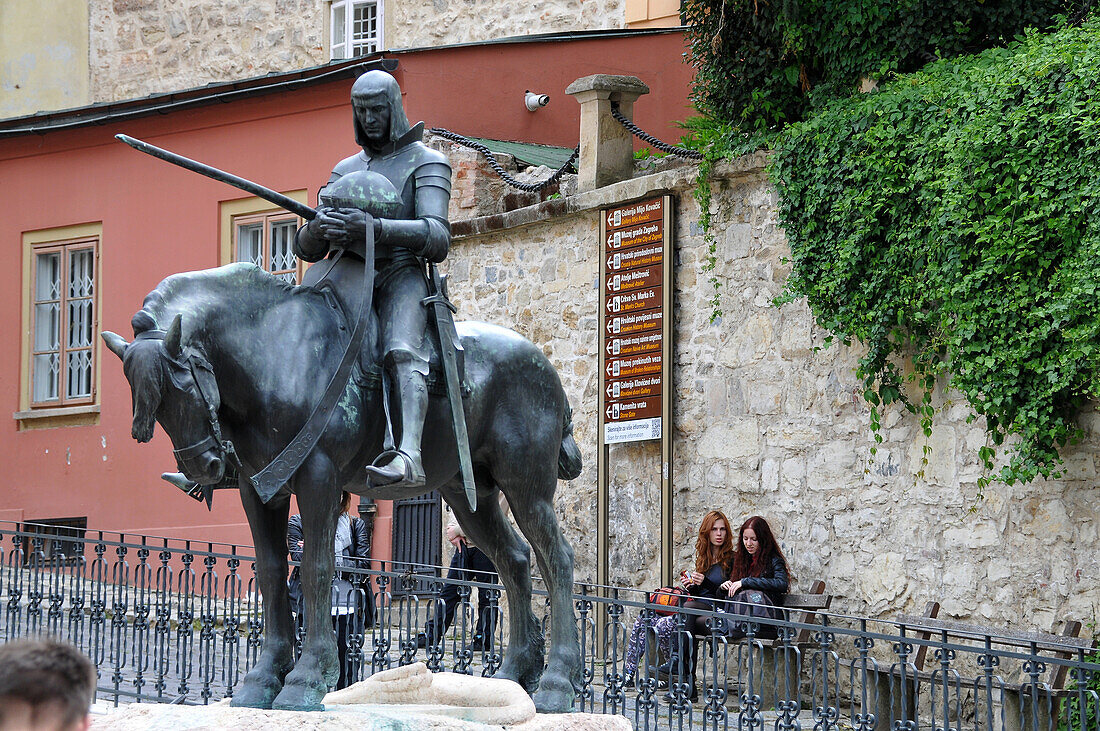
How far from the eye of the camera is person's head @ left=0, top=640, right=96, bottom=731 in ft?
6.98

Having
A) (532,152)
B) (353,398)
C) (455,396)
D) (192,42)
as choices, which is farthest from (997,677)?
(192,42)

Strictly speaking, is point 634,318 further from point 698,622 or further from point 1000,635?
point 1000,635

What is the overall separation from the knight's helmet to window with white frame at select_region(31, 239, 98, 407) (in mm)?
11506

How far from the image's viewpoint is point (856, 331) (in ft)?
34.3

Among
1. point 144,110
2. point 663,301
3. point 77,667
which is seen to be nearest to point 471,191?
point 663,301

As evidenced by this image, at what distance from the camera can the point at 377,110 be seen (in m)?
5.73

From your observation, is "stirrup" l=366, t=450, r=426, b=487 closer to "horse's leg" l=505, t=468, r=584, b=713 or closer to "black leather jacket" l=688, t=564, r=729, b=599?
"horse's leg" l=505, t=468, r=584, b=713

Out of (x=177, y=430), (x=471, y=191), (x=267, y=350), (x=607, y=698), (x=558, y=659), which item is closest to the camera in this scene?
(x=177, y=430)

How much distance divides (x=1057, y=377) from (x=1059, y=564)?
1173 mm

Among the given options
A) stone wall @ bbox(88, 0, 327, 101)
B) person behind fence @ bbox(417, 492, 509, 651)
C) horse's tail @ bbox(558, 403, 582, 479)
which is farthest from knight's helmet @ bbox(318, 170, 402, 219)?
stone wall @ bbox(88, 0, 327, 101)

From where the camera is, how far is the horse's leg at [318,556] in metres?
5.16

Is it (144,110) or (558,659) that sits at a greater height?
(144,110)

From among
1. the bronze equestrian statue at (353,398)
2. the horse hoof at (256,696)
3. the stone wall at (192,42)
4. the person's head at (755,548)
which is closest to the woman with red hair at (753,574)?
the person's head at (755,548)

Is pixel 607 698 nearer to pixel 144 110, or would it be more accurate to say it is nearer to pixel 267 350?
pixel 267 350
